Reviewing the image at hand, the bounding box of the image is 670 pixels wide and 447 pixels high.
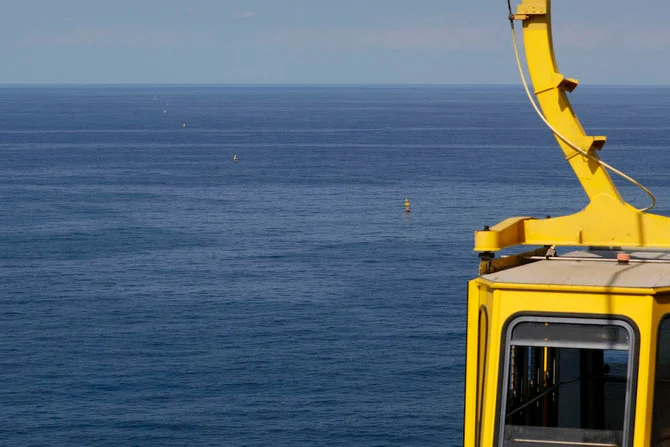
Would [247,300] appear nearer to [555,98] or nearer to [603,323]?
[555,98]

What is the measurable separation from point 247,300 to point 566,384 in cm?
7163

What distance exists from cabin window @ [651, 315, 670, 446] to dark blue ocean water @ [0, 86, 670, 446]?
146 ft

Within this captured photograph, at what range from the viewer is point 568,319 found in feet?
30.0

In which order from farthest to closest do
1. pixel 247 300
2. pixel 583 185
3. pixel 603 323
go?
1. pixel 247 300
2. pixel 583 185
3. pixel 603 323

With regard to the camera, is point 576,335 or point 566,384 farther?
point 566,384

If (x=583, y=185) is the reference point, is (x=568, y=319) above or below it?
below

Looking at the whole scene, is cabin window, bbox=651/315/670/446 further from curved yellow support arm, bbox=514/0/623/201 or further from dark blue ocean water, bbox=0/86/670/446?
dark blue ocean water, bbox=0/86/670/446

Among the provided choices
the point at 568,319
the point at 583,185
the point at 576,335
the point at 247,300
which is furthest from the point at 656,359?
the point at 247,300

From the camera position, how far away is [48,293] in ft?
275

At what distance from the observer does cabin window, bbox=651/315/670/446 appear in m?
9.21

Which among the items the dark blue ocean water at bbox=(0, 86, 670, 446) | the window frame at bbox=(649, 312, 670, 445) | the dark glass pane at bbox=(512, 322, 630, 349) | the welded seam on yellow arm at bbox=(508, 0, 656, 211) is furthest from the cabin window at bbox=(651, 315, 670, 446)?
the dark blue ocean water at bbox=(0, 86, 670, 446)

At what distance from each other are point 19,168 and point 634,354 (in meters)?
161

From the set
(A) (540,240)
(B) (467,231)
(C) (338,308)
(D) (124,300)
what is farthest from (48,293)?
(A) (540,240)

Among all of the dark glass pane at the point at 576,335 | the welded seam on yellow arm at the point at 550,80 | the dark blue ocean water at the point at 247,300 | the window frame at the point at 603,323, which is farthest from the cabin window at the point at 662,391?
the dark blue ocean water at the point at 247,300
